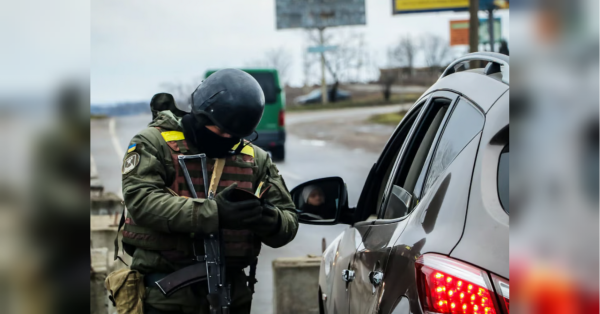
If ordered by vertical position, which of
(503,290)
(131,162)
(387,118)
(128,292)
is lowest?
(128,292)

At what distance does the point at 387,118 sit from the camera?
1296 inches

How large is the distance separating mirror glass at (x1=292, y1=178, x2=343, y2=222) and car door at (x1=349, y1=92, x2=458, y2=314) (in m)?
0.27

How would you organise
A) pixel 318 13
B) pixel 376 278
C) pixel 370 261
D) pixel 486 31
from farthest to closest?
pixel 318 13 → pixel 486 31 → pixel 370 261 → pixel 376 278

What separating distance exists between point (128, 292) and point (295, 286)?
2847 millimetres

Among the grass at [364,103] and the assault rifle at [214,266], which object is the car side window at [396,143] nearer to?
the assault rifle at [214,266]

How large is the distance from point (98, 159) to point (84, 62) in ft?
67.6

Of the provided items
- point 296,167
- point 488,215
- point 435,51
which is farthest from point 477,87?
point 435,51

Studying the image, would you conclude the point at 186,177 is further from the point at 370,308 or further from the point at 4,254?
the point at 4,254

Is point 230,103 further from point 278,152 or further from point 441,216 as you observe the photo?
point 278,152

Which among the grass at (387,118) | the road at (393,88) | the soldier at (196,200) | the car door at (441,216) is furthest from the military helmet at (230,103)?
the road at (393,88)

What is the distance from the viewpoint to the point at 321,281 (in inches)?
152

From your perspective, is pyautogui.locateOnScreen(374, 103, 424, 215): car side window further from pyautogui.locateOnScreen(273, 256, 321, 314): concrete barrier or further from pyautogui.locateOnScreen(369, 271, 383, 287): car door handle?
pyautogui.locateOnScreen(273, 256, 321, 314): concrete barrier

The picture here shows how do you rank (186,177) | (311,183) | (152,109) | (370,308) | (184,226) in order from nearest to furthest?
1. (370,308)
2. (184,226)
3. (186,177)
4. (311,183)
5. (152,109)

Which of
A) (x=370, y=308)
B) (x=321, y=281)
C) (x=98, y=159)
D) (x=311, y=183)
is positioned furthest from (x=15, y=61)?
(x=98, y=159)
